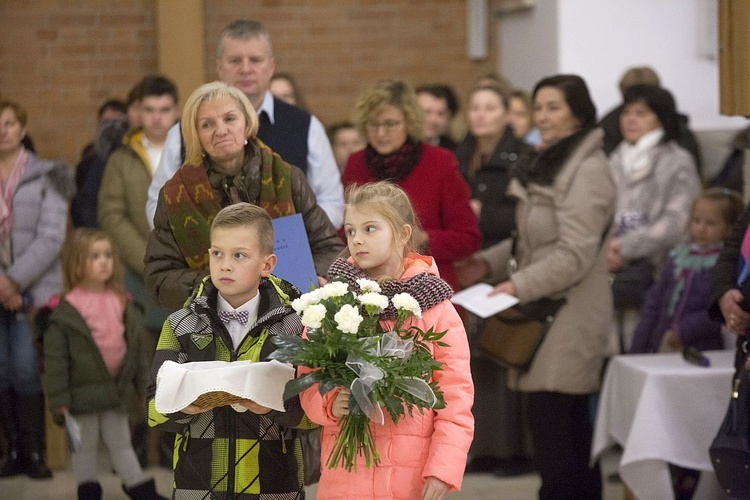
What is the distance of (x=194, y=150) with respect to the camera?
3752mm

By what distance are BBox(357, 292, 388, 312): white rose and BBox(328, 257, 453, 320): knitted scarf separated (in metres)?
0.14

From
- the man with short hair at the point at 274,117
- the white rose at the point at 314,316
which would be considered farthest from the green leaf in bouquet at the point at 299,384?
the man with short hair at the point at 274,117

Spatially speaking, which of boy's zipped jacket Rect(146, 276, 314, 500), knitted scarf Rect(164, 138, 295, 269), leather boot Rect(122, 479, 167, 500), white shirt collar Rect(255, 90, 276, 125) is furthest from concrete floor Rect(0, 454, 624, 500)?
boy's zipped jacket Rect(146, 276, 314, 500)

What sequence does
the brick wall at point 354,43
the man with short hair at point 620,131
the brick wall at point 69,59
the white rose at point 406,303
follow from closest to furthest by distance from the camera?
1. the white rose at point 406,303
2. the man with short hair at point 620,131
3. the brick wall at point 69,59
4. the brick wall at point 354,43

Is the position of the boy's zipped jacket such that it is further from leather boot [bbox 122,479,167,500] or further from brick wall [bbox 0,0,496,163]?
brick wall [bbox 0,0,496,163]

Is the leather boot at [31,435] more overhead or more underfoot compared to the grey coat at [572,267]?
more underfoot

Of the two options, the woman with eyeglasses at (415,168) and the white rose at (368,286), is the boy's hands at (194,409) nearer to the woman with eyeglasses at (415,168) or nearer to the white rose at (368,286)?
the white rose at (368,286)

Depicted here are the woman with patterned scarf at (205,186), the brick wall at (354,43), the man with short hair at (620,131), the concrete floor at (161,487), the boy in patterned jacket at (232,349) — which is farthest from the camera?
the brick wall at (354,43)

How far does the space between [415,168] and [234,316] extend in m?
1.86

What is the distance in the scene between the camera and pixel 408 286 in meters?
3.21

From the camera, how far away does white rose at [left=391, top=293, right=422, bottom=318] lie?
3037 millimetres

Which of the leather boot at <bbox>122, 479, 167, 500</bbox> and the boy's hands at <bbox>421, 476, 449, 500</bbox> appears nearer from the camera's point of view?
the boy's hands at <bbox>421, 476, 449, 500</bbox>

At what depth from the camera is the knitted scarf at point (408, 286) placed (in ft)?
10.4

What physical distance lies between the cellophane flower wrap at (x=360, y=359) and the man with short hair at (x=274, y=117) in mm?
1402
